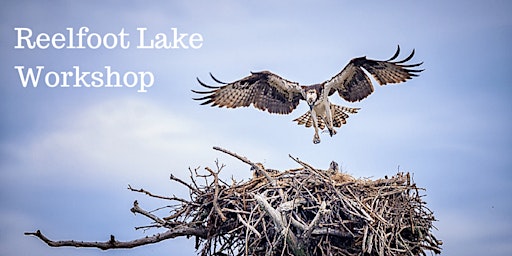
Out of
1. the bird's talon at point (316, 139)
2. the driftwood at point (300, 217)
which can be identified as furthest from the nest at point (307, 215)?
the bird's talon at point (316, 139)

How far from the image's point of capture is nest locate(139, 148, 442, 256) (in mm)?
8602

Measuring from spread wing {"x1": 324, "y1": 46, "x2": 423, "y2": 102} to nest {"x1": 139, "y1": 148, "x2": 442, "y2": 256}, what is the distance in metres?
3.02

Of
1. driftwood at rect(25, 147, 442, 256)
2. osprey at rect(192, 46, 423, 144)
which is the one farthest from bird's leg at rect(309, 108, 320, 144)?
driftwood at rect(25, 147, 442, 256)

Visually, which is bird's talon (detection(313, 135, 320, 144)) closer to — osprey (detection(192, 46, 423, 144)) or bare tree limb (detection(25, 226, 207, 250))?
osprey (detection(192, 46, 423, 144))

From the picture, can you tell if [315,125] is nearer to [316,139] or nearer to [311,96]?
[316,139]

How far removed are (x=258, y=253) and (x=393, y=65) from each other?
4.65m

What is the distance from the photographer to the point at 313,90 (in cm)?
1238

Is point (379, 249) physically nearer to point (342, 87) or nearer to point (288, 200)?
point (288, 200)

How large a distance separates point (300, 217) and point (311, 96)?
381 centimetres

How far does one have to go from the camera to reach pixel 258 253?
29.4 feet

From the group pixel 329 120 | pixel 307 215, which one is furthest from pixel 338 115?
pixel 307 215

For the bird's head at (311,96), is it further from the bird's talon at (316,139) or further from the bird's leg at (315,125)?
the bird's talon at (316,139)

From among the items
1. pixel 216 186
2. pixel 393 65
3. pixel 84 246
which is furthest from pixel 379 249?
pixel 393 65

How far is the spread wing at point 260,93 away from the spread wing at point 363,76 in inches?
26.8
